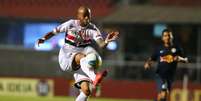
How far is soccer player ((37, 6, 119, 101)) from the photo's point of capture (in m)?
16.3

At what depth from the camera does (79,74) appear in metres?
16.7

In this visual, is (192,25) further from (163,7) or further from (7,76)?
(7,76)

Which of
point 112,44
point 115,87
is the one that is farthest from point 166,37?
point 112,44

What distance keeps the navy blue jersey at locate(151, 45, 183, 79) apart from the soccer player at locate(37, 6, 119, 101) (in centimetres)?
399

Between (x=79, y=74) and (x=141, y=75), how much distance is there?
20152 millimetres

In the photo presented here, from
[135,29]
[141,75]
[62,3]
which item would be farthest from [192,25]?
[62,3]

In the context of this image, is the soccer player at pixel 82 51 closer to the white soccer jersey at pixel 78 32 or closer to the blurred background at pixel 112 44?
the white soccer jersey at pixel 78 32

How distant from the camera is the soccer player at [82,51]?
1628 cm

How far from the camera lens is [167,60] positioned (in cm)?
2053

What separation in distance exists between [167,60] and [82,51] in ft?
14.0

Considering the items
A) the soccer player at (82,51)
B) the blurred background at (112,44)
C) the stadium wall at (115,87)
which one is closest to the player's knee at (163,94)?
the soccer player at (82,51)

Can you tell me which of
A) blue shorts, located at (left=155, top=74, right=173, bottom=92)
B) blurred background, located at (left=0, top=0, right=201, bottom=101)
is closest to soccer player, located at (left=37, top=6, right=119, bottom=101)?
blue shorts, located at (left=155, top=74, right=173, bottom=92)

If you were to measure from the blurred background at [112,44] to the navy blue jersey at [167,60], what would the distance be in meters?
11.5

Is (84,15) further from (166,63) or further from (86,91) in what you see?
(166,63)
